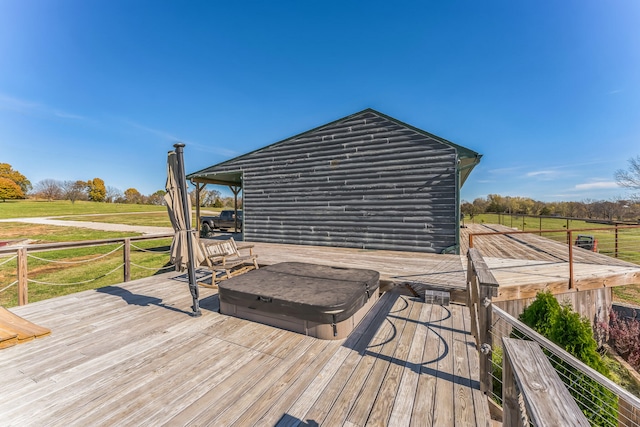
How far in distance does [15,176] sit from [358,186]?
62.9m

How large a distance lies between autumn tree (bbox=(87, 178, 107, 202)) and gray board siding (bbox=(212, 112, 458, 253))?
2109 inches

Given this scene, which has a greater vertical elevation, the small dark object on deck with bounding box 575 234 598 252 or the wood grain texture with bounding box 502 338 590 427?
the wood grain texture with bounding box 502 338 590 427

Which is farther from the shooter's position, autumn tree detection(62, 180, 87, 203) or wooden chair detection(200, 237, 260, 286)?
autumn tree detection(62, 180, 87, 203)

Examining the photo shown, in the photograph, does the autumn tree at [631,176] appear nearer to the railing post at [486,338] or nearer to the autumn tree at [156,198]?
the railing post at [486,338]

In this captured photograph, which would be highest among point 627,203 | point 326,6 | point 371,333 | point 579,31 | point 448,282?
point 326,6

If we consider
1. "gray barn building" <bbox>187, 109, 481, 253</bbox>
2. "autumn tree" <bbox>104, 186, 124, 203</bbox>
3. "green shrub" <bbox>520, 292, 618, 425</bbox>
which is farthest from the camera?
"autumn tree" <bbox>104, 186, 124, 203</bbox>

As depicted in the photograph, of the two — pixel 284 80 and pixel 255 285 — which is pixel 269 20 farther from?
pixel 255 285

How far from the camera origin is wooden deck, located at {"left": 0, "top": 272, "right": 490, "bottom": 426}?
1.84 m

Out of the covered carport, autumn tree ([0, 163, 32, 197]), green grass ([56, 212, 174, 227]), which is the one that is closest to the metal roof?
the covered carport

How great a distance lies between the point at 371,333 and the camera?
3.10 metres

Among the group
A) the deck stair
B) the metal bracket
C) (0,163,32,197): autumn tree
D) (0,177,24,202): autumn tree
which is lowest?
the deck stair

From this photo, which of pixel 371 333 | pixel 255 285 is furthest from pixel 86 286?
pixel 371 333

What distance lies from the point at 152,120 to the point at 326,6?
1673cm

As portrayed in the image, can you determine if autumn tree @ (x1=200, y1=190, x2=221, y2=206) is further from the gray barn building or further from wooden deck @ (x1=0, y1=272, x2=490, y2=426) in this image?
wooden deck @ (x1=0, y1=272, x2=490, y2=426)
